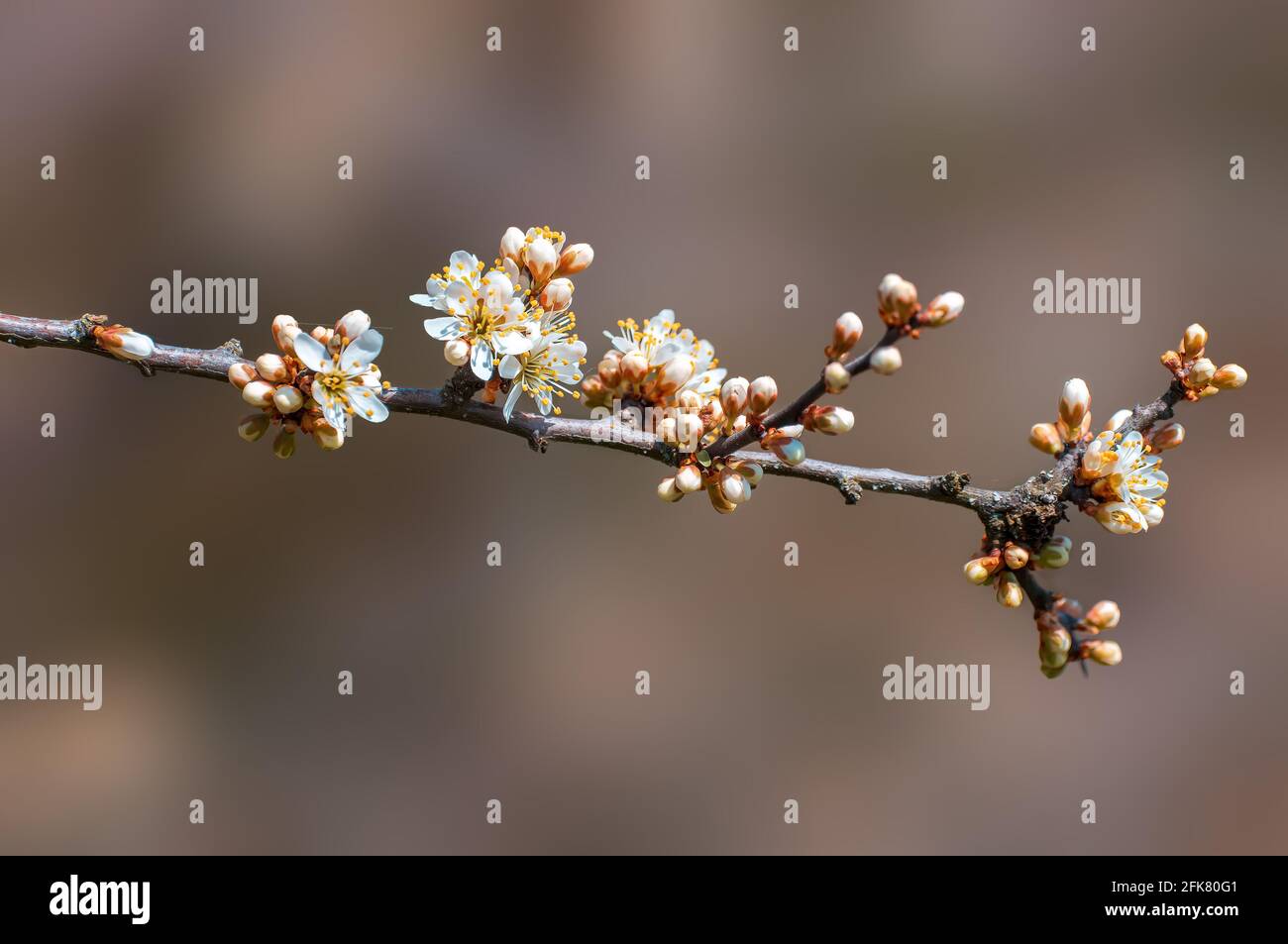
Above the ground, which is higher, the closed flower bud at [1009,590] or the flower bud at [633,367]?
the flower bud at [633,367]

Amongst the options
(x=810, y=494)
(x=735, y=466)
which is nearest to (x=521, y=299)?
(x=735, y=466)

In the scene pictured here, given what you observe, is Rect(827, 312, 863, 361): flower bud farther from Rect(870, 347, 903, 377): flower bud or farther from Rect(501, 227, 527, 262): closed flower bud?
Rect(501, 227, 527, 262): closed flower bud

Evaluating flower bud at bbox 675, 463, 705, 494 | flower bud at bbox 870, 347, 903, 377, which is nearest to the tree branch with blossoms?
flower bud at bbox 675, 463, 705, 494

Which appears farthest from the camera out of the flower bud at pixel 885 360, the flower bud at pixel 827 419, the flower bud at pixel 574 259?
the flower bud at pixel 574 259

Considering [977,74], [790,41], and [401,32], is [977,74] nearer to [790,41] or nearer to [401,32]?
[790,41]

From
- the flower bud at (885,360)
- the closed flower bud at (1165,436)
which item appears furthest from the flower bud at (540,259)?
the closed flower bud at (1165,436)

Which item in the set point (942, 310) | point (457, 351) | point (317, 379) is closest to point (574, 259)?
point (457, 351)

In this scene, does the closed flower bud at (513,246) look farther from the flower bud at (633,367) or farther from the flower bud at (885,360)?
the flower bud at (885,360)
